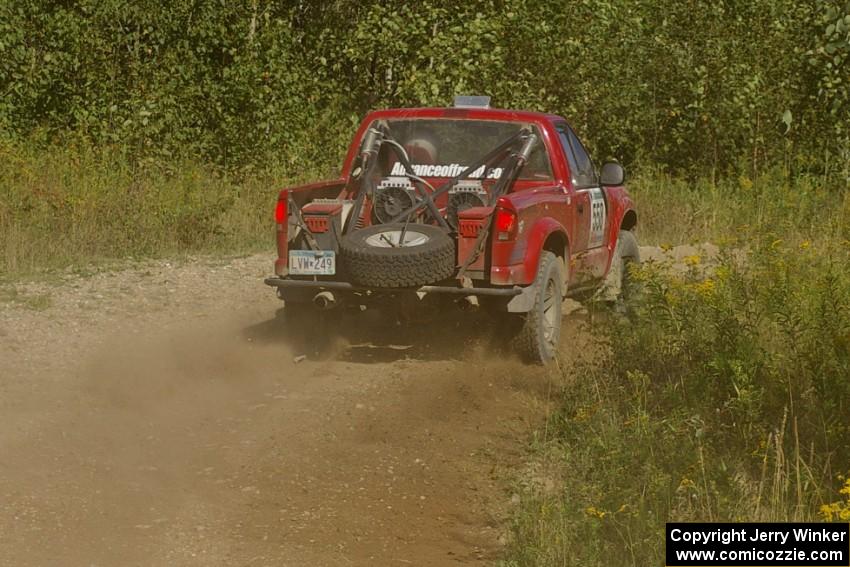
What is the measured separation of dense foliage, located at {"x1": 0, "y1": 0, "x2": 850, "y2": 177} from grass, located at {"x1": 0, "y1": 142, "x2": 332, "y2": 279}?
0.82 metres

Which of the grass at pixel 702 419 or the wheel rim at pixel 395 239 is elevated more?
the wheel rim at pixel 395 239

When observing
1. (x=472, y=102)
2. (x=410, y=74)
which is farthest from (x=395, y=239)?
(x=410, y=74)

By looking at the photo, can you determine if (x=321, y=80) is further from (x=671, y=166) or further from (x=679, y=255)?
(x=679, y=255)

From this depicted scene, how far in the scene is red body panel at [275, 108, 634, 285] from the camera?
9281 millimetres

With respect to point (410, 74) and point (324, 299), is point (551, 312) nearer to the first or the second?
point (324, 299)

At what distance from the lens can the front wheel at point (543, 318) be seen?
9609 millimetres

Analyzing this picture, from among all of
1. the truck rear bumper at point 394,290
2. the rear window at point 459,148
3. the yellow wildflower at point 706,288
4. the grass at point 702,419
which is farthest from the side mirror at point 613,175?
the yellow wildflower at point 706,288

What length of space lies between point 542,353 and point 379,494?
335 cm

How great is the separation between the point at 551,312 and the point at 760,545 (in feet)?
16.1

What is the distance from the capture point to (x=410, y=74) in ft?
61.6

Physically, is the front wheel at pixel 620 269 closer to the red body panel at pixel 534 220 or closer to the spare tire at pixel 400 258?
the red body panel at pixel 534 220

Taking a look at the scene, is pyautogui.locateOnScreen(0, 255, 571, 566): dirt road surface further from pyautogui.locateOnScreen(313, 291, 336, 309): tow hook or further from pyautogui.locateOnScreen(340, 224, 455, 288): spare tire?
pyautogui.locateOnScreen(340, 224, 455, 288): spare tire

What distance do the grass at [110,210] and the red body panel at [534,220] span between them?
4.05m

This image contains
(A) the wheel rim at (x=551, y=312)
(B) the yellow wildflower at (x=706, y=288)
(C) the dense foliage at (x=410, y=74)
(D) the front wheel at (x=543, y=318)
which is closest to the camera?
(B) the yellow wildflower at (x=706, y=288)
